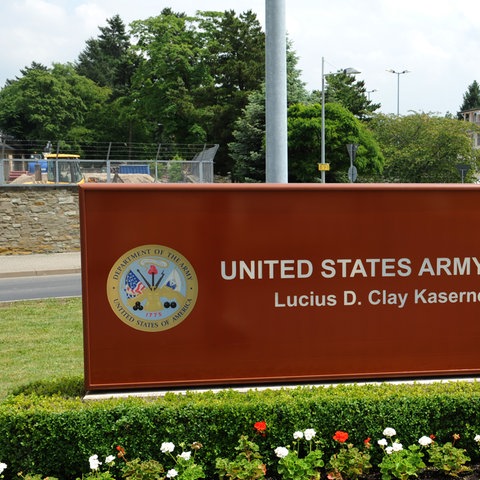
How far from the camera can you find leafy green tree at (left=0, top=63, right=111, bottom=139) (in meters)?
75.5

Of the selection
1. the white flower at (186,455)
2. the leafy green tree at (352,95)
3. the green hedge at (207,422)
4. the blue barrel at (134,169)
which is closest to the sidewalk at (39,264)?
the blue barrel at (134,169)

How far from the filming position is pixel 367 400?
4.88m

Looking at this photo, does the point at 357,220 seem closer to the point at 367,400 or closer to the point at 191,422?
the point at 367,400

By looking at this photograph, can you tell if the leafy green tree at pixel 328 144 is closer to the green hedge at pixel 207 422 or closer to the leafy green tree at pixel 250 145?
the leafy green tree at pixel 250 145

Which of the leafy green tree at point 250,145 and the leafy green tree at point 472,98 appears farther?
the leafy green tree at point 472,98

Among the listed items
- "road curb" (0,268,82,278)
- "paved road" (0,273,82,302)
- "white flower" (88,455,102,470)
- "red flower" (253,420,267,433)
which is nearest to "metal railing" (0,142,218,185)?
"road curb" (0,268,82,278)

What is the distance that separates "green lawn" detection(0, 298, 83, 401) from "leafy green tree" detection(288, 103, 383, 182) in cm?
3098

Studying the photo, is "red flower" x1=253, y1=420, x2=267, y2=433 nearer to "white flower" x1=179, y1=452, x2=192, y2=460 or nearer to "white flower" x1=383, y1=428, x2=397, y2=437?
"white flower" x1=179, y1=452, x2=192, y2=460

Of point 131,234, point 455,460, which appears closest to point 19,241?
point 131,234

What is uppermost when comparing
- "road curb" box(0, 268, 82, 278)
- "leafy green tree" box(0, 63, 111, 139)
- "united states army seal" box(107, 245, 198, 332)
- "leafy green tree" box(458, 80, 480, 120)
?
"leafy green tree" box(458, 80, 480, 120)

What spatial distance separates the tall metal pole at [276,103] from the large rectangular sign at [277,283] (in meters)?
2.17

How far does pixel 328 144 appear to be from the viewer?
44.3 meters

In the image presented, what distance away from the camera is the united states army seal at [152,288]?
Result: 5332mm

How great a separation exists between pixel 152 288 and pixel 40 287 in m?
12.7
